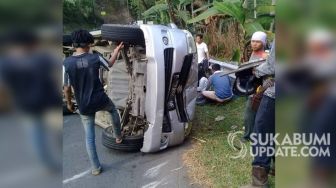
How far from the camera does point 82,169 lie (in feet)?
12.0

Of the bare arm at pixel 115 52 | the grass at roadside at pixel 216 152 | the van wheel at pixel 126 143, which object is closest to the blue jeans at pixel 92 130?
the van wheel at pixel 126 143

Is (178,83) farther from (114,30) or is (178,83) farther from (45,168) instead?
(45,168)

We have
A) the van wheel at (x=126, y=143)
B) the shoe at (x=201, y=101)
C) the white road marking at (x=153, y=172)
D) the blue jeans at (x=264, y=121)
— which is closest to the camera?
the blue jeans at (x=264, y=121)

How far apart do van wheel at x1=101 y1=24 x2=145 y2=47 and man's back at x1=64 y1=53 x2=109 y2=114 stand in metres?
0.52

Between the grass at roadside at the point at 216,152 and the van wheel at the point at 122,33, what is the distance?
1.25 metres

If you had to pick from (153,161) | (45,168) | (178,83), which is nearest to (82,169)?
(153,161)

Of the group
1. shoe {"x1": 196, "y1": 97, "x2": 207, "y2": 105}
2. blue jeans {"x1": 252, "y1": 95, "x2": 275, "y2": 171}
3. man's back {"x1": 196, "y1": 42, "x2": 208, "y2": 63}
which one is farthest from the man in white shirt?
blue jeans {"x1": 252, "y1": 95, "x2": 275, "y2": 171}

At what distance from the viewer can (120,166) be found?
12.4ft

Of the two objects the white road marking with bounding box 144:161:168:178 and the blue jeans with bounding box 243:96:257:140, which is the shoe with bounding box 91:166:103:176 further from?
the blue jeans with bounding box 243:96:257:140

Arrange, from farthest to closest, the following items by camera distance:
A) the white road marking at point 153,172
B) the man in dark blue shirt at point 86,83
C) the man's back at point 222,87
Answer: the man's back at point 222,87
the white road marking at point 153,172
the man in dark blue shirt at point 86,83

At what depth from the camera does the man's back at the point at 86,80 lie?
10.2 ft

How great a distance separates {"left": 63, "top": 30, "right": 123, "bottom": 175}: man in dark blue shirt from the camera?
10.1 ft

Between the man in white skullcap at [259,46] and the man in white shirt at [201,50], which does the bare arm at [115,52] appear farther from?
the man in white shirt at [201,50]

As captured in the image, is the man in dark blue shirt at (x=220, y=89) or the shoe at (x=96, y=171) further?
the man in dark blue shirt at (x=220, y=89)
